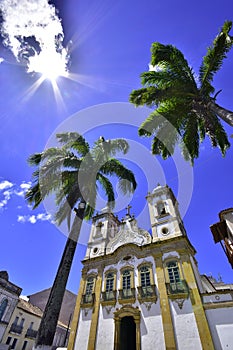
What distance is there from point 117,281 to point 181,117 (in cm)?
1411

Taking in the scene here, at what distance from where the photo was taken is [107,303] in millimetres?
15703

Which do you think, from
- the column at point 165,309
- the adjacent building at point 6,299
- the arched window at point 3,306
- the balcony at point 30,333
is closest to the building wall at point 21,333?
the balcony at point 30,333

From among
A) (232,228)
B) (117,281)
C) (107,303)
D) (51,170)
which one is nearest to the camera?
(51,170)

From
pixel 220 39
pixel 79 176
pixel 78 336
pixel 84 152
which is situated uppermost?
pixel 220 39

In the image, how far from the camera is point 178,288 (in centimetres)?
1372

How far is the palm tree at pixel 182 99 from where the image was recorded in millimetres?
10141

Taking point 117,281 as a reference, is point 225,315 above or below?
below

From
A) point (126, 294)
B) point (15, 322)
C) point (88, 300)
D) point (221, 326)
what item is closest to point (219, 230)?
point (221, 326)

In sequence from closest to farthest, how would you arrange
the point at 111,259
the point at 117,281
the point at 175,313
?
1. the point at 175,313
2. the point at 117,281
3. the point at 111,259

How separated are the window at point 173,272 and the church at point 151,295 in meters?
0.07

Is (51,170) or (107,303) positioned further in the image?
(107,303)

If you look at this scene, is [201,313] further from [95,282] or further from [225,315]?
[95,282]

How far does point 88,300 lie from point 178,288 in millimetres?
7850

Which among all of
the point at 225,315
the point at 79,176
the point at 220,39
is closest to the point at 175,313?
the point at 225,315
